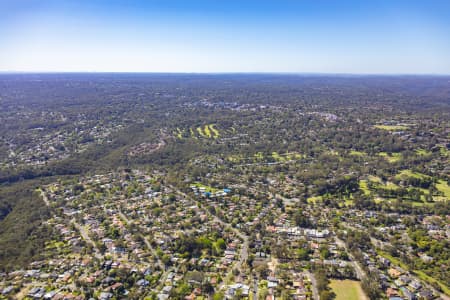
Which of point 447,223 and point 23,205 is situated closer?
point 447,223

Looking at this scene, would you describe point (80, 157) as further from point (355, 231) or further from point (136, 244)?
point (355, 231)

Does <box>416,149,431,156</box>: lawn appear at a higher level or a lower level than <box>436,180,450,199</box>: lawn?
higher

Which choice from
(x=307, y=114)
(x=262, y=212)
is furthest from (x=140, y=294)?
(x=307, y=114)

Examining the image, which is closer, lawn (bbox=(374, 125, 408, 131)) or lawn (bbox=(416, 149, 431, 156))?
lawn (bbox=(416, 149, 431, 156))

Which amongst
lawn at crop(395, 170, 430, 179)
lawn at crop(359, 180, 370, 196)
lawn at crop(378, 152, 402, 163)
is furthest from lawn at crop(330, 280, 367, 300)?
lawn at crop(378, 152, 402, 163)

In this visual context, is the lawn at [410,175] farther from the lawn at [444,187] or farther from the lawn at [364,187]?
the lawn at [364,187]

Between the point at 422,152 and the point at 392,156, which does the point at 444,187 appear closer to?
the point at 392,156

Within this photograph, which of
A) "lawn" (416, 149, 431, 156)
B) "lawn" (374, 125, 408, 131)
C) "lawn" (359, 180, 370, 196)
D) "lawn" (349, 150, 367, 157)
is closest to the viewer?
"lawn" (359, 180, 370, 196)

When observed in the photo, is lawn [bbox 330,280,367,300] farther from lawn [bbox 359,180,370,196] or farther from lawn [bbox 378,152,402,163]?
lawn [bbox 378,152,402,163]
